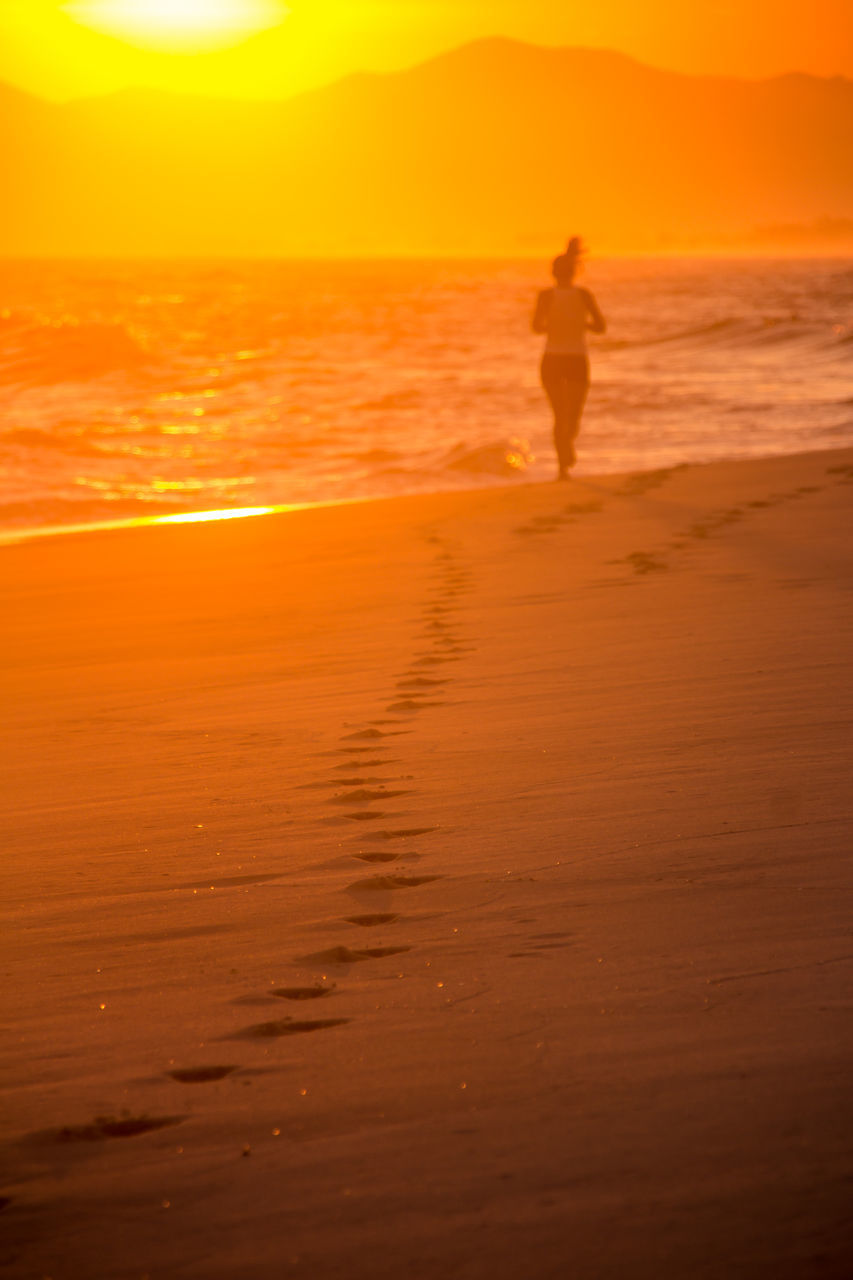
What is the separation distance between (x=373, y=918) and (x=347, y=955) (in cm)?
17

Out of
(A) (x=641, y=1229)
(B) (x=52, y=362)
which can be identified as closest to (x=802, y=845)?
(A) (x=641, y=1229)

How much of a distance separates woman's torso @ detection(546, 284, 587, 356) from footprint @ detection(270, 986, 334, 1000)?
24.2 ft

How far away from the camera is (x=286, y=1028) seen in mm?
2107

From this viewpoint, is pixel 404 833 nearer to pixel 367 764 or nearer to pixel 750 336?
pixel 367 764

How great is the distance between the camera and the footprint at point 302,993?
7.24 ft

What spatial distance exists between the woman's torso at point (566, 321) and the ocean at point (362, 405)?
7.22 feet

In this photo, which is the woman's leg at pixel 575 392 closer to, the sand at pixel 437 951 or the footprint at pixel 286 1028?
the sand at pixel 437 951

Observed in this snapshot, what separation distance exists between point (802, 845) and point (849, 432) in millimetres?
11812

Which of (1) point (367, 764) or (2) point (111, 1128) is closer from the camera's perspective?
(2) point (111, 1128)

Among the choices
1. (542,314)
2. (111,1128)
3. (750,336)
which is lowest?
(111,1128)

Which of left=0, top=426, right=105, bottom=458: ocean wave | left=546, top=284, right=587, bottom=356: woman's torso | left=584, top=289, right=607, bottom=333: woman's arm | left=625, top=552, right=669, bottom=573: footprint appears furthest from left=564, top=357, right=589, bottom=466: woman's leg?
left=0, top=426, right=105, bottom=458: ocean wave

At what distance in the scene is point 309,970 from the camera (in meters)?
2.30

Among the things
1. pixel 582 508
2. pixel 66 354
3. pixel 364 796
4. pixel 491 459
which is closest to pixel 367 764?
pixel 364 796

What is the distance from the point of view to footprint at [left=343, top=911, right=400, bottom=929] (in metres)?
2.48
